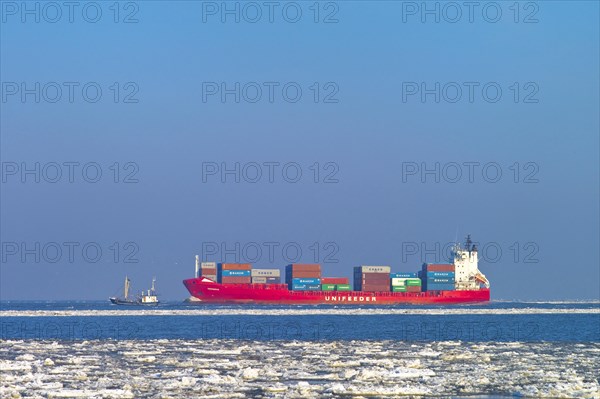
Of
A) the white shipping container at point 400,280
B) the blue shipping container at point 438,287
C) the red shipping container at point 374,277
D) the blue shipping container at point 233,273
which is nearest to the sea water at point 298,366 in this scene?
the blue shipping container at point 233,273

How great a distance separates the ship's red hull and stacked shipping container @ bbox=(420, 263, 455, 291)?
672mm

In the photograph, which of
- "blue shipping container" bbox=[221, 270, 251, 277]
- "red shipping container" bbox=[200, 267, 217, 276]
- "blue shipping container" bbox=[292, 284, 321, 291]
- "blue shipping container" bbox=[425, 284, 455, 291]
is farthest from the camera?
"blue shipping container" bbox=[425, 284, 455, 291]

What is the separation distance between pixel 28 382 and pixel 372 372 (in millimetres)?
8852

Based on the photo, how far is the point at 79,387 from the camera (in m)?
21.6

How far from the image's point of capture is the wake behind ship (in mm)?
96375

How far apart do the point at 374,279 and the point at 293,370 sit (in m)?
75.4

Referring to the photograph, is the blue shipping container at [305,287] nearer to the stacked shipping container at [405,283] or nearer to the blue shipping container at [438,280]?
the stacked shipping container at [405,283]

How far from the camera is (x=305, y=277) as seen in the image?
324 ft

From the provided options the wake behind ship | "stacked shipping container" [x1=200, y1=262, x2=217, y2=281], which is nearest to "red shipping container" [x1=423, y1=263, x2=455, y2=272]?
the wake behind ship

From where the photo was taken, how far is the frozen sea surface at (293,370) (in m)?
21.2

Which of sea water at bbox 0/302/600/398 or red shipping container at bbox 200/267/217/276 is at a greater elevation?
red shipping container at bbox 200/267/217/276

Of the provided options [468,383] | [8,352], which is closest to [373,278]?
[8,352]

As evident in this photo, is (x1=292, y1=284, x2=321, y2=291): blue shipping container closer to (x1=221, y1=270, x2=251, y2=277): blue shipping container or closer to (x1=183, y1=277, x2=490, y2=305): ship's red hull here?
(x1=183, y1=277, x2=490, y2=305): ship's red hull

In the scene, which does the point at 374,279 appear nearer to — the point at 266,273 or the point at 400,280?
the point at 400,280
